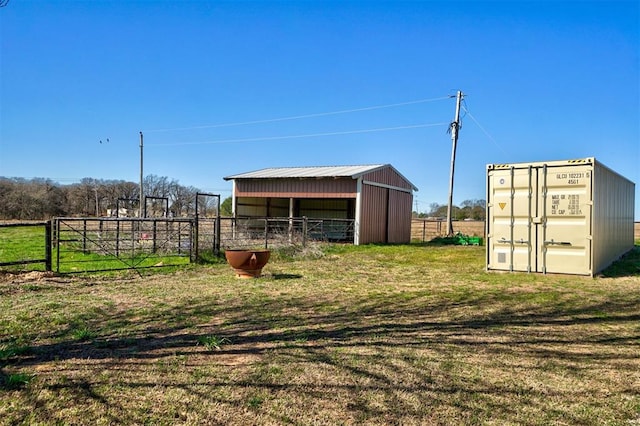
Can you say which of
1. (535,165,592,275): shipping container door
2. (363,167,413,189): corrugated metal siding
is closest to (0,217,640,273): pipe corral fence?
(363,167,413,189): corrugated metal siding

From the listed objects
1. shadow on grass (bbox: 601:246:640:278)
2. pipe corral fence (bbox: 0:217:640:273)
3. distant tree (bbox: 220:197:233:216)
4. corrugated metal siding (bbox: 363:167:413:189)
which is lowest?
shadow on grass (bbox: 601:246:640:278)

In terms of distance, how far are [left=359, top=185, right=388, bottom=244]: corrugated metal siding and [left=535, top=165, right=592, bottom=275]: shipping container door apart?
918cm

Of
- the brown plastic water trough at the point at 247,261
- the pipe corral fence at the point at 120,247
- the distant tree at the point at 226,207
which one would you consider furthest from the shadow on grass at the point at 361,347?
the distant tree at the point at 226,207

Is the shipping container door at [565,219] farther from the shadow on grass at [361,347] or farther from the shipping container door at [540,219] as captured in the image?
the shadow on grass at [361,347]

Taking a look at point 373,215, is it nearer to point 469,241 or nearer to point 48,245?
Answer: point 469,241

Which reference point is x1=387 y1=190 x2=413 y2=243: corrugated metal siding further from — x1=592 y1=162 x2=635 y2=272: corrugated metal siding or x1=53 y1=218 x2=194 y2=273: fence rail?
x1=53 y1=218 x2=194 y2=273: fence rail

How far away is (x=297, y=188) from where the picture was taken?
19469 mm

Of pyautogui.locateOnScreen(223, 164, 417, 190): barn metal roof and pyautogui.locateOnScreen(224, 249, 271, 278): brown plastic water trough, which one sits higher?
pyautogui.locateOnScreen(223, 164, 417, 190): barn metal roof

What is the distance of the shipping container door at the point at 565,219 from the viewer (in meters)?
9.19

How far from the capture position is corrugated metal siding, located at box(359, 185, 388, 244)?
1847 cm

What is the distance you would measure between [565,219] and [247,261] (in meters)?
6.54

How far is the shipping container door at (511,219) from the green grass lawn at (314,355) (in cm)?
214

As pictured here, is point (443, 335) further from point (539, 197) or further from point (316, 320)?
point (539, 197)

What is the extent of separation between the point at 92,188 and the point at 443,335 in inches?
1473
